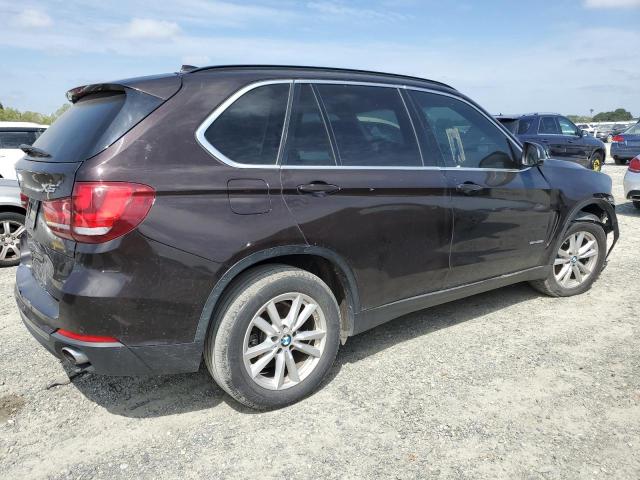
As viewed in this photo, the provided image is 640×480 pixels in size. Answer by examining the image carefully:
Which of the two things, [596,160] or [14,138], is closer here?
[14,138]

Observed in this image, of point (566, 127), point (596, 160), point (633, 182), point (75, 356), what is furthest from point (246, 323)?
point (596, 160)

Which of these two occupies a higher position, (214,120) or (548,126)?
(548,126)

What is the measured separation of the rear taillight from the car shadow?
1.16m

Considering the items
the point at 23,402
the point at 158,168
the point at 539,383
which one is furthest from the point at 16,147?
the point at 539,383

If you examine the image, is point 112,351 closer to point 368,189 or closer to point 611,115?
point 368,189

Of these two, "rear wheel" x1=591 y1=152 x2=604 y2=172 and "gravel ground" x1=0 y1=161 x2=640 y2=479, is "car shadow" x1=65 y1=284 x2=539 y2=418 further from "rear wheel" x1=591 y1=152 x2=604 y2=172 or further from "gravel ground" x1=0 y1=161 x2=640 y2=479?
"rear wheel" x1=591 y1=152 x2=604 y2=172

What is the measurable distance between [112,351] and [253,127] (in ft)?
4.34

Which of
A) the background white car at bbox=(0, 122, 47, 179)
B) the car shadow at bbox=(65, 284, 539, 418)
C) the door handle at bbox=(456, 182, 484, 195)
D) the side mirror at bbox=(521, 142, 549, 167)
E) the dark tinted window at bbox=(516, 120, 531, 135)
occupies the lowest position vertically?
the car shadow at bbox=(65, 284, 539, 418)

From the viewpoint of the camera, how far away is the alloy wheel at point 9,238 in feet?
19.9

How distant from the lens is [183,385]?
3.23 metres

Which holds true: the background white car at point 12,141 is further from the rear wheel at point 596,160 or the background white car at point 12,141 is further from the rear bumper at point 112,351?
the rear wheel at point 596,160

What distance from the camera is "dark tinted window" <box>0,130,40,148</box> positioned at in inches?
326

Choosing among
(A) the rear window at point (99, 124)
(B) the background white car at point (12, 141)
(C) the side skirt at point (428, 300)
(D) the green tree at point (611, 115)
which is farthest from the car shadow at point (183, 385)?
(D) the green tree at point (611, 115)

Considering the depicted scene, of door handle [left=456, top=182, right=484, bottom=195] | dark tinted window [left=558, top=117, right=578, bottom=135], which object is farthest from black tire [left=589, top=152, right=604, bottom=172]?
door handle [left=456, top=182, right=484, bottom=195]
